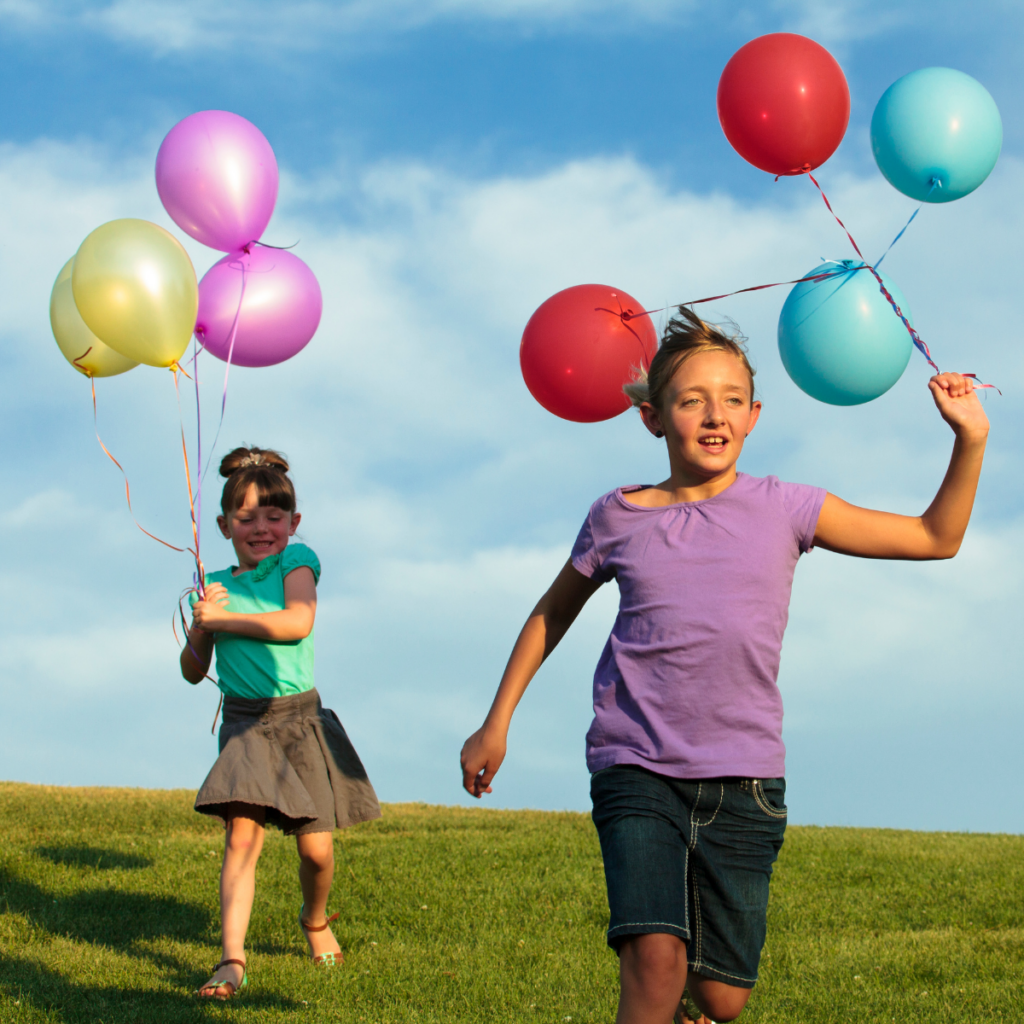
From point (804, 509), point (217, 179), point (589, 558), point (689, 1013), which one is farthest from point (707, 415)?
point (217, 179)

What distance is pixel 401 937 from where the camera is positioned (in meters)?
5.84

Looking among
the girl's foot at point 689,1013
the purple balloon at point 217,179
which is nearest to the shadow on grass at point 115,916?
the girl's foot at point 689,1013

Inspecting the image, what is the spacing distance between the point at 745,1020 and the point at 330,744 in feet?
6.87

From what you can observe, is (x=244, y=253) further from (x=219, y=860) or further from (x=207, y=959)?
(x=219, y=860)

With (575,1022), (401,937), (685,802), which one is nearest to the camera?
(685,802)

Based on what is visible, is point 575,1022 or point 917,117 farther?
point 917,117

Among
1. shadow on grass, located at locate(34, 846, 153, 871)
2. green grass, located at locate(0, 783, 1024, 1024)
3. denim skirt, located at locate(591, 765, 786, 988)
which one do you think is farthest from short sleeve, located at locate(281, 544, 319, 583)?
shadow on grass, located at locate(34, 846, 153, 871)

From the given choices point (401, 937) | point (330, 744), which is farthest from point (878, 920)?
point (330, 744)

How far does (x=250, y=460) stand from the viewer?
18.2 feet

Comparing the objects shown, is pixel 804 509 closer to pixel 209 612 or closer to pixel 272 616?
pixel 272 616

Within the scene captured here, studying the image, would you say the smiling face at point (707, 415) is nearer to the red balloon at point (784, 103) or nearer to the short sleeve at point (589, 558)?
the short sleeve at point (589, 558)

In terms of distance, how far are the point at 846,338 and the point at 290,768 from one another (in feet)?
9.93

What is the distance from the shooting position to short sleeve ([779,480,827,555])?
3229 mm

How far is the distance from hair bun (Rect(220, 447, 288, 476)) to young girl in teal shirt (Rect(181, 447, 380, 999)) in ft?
0.30
